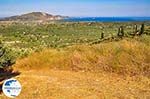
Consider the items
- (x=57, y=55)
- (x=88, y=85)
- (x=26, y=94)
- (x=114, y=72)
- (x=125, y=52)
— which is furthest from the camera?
(x=57, y=55)

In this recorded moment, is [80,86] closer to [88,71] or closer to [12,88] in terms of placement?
[88,71]

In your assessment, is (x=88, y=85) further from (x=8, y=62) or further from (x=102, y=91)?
(x=8, y=62)

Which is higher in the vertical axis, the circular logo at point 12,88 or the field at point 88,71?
the circular logo at point 12,88

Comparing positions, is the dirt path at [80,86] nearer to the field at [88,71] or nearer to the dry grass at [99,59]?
the field at [88,71]

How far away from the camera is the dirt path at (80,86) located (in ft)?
50.9

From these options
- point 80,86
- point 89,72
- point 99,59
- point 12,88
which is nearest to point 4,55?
point 80,86

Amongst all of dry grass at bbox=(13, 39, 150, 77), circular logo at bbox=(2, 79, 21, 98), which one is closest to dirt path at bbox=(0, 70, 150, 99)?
dry grass at bbox=(13, 39, 150, 77)

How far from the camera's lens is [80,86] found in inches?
664

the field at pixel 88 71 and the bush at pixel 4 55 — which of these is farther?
the bush at pixel 4 55

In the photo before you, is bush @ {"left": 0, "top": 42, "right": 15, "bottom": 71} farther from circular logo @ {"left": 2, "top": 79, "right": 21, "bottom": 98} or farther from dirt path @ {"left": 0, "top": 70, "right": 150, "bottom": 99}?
circular logo @ {"left": 2, "top": 79, "right": 21, "bottom": 98}

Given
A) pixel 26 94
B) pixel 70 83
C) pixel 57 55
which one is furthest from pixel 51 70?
pixel 26 94

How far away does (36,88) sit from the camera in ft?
54.5

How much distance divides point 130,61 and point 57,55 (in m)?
4.94

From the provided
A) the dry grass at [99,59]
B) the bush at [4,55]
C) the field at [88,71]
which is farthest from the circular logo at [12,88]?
the dry grass at [99,59]
